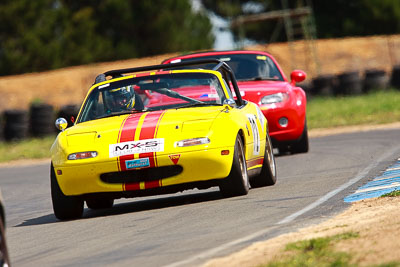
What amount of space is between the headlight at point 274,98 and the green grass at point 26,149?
356 inches

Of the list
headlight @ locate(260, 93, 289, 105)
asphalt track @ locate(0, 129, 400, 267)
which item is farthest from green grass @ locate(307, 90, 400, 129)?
asphalt track @ locate(0, 129, 400, 267)

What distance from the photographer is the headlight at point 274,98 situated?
1504 cm

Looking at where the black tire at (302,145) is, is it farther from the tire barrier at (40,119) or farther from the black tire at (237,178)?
the tire barrier at (40,119)

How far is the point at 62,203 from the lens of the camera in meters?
9.52

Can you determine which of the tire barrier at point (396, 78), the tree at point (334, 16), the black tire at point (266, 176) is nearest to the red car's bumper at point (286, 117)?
the black tire at point (266, 176)

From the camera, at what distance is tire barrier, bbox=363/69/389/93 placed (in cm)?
3569

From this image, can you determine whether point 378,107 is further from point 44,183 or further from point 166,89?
point 166,89

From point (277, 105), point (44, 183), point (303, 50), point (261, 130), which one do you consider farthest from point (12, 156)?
point (303, 50)

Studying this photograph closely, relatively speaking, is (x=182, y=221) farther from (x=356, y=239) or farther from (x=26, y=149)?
(x=26, y=149)

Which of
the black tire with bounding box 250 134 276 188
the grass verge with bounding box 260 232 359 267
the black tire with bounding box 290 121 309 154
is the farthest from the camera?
the black tire with bounding box 290 121 309 154

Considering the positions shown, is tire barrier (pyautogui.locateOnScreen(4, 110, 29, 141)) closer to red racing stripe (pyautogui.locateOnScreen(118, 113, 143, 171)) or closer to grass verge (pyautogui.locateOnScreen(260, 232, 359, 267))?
red racing stripe (pyautogui.locateOnScreen(118, 113, 143, 171))

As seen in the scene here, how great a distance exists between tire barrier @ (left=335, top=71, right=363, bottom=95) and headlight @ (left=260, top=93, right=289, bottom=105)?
823 inches

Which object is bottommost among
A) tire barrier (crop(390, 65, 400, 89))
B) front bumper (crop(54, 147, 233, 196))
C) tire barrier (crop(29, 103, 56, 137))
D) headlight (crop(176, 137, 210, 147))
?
tire barrier (crop(390, 65, 400, 89))

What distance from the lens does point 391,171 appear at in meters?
11.2
